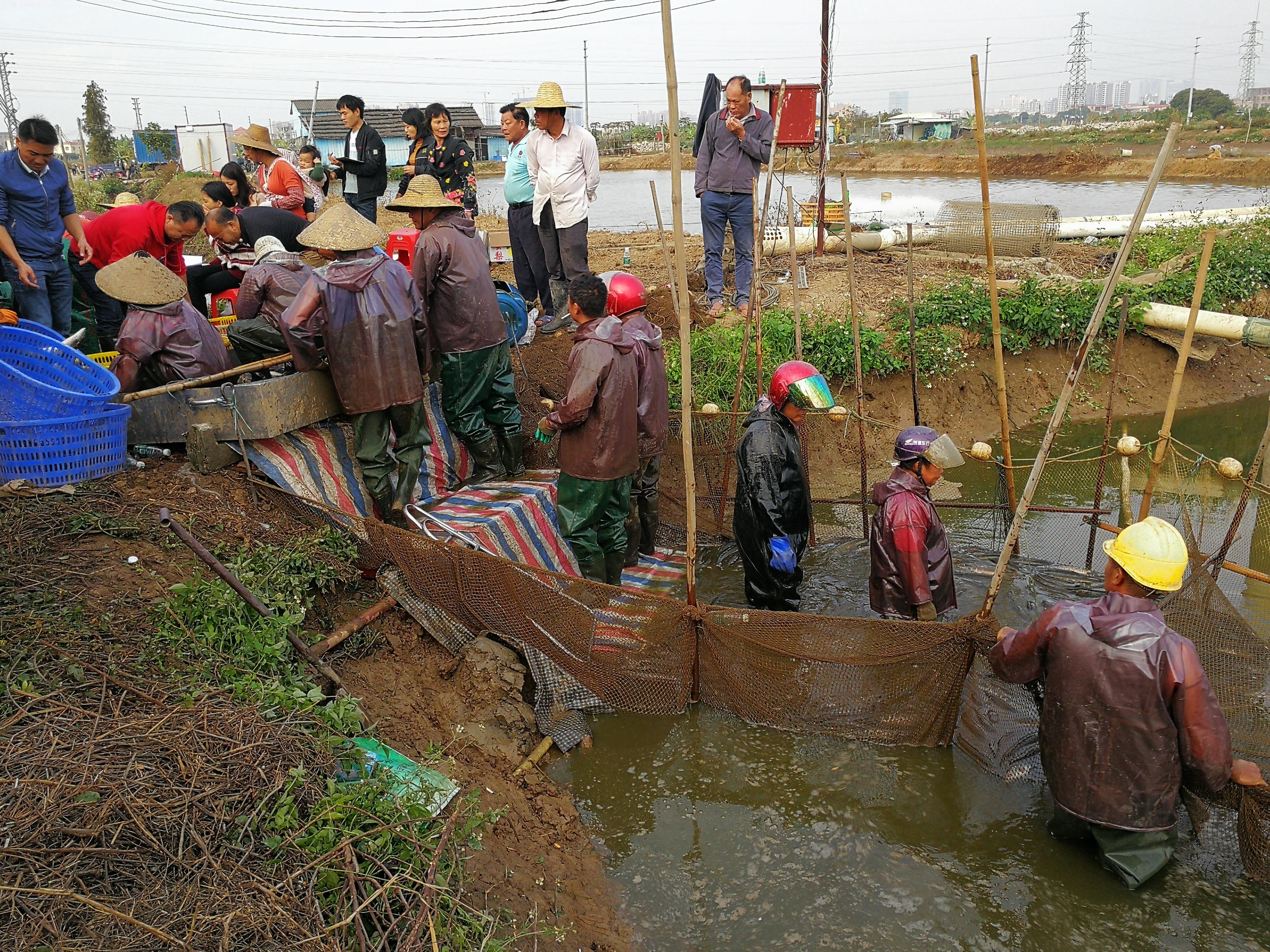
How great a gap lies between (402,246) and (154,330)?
9.40ft

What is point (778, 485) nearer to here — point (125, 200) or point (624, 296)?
point (624, 296)

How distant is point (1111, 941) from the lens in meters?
3.47

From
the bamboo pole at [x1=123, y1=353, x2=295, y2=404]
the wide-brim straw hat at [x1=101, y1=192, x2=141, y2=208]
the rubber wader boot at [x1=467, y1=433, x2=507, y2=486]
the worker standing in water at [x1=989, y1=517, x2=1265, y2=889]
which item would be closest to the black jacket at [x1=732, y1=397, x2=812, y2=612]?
the worker standing in water at [x1=989, y1=517, x2=1265, y2=889]

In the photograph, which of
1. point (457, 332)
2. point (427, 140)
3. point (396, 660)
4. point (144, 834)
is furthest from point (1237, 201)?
point (144, 834)

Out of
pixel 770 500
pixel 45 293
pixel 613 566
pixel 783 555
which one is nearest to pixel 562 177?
pixel 613 566

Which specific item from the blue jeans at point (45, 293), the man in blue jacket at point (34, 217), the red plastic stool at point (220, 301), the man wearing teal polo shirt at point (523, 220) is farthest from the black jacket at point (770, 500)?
the blue jeans at point (45, 293)

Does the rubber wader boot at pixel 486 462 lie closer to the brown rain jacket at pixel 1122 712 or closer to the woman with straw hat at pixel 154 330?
the woman with straw hat at pixel 154 330

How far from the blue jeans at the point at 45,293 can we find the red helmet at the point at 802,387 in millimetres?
5203

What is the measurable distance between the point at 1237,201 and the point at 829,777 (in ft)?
83.9

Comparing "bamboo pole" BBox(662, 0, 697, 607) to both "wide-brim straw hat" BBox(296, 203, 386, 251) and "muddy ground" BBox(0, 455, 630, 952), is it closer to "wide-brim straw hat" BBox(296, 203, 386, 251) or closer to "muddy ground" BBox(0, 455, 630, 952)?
"muddy ground" BBox(0, 455, 630, 952)

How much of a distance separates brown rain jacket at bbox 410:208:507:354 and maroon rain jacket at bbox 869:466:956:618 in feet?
9.73

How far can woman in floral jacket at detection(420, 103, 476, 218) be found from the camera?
28.6 feet

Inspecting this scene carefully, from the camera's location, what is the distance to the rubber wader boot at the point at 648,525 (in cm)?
677

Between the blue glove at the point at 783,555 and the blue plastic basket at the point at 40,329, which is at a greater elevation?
the blue plastic basket at the point at 40,329
